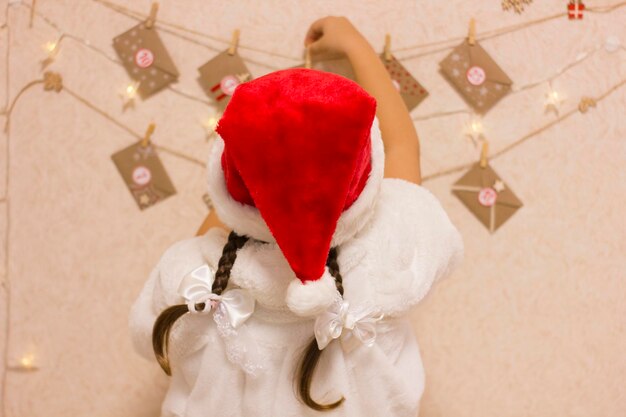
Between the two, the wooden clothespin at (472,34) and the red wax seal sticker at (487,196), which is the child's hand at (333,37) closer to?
the wooden clothespin at (472,34)

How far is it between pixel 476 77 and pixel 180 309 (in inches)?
32.2

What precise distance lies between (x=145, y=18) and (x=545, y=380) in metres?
1.06

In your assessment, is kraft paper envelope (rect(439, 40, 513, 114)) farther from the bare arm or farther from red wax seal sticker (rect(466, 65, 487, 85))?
the bare arm

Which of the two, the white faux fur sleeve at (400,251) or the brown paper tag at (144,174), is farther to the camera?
the brown paper tag at (144,174)

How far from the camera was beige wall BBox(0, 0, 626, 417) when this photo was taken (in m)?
1.09

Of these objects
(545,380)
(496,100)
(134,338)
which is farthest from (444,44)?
(134,338)

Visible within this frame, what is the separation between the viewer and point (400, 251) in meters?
0.64

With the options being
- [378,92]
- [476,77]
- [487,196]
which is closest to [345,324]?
[378,92]

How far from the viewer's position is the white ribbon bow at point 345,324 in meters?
0.58

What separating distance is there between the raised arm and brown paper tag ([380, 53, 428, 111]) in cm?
11

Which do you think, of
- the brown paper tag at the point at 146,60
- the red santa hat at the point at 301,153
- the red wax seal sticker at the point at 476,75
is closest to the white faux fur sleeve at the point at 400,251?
the red santa hat at the point at 301,153

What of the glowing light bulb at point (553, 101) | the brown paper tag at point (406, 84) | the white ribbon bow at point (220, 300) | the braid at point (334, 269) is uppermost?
the brown paper tag at point (406, 84)

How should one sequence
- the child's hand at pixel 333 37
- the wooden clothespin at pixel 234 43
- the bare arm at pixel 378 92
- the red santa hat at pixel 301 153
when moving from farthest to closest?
the wooden clothespin at pixel 234 43 < the child's hand at pixel 333 37 < the bare arm at pixel 378 92 < the red santa hat at pixel 301 153

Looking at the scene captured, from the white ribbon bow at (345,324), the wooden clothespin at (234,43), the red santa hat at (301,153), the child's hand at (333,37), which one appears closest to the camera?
the red santa hat at (301,153)
